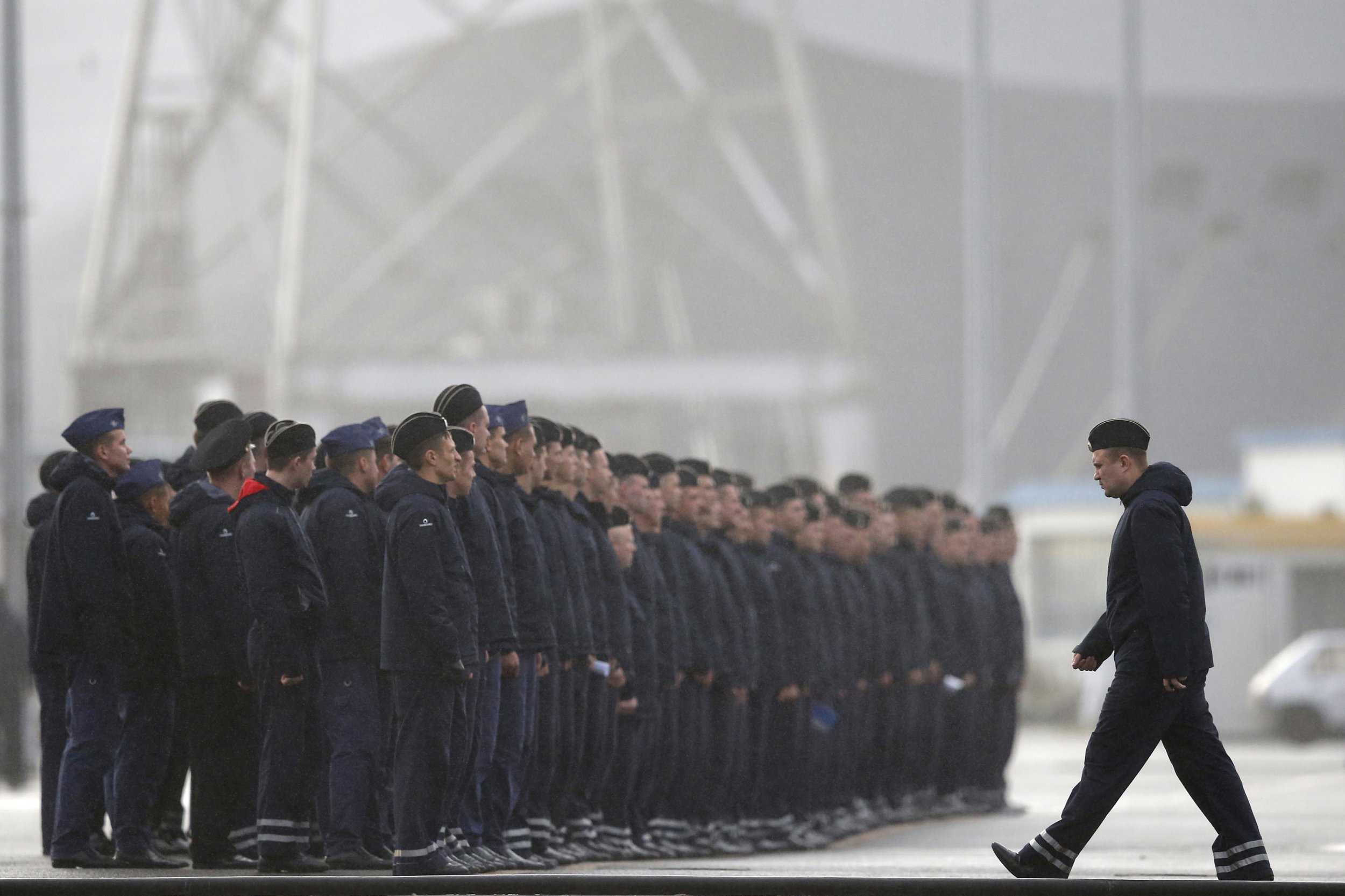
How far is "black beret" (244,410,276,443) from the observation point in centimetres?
1088

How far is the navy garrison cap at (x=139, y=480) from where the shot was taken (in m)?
10.7

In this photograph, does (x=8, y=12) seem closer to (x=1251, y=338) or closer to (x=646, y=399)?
(x=646, y=399)

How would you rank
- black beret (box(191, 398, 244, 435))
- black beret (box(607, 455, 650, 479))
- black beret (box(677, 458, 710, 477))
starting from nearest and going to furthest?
black beret (box(191, 398, 244, 435))
black beret (box(607, 455, 650, 479))
black beret (box(677, 458, 710, 477))

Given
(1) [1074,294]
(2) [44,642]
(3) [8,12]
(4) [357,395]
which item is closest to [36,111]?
(4) [357,395]

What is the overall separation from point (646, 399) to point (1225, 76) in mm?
20255

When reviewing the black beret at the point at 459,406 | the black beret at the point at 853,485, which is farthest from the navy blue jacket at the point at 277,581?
the black beret at the point at 853,485

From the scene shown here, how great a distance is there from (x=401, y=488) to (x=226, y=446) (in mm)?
1255

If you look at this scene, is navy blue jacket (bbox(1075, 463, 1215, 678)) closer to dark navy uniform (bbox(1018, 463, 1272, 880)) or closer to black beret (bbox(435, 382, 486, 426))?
dark navy uniform (bbox(1018, 463, 1272, 880))

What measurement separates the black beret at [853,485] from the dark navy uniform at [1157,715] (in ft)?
24.8

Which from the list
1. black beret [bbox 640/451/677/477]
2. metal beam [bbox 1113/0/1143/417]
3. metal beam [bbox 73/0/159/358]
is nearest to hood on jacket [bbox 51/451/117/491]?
black beret [bbox 640/451/677/477]

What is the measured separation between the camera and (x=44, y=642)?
33.5 ft

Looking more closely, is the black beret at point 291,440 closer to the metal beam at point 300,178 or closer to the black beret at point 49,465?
the black beret at point 49,465

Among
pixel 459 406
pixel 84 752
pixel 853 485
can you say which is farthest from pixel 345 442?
pixel 853 485

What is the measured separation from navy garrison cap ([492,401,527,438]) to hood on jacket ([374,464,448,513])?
Answer: 3.94ft
